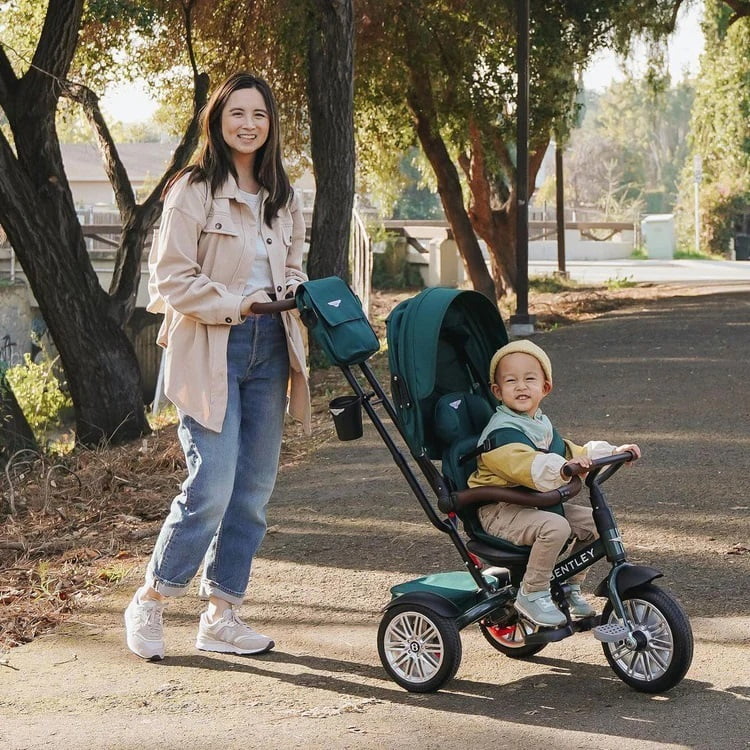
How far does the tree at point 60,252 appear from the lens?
11.4 meters

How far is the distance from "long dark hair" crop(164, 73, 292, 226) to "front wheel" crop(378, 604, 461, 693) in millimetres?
1536

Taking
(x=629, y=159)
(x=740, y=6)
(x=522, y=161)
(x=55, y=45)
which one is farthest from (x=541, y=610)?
(x=629, y=159)

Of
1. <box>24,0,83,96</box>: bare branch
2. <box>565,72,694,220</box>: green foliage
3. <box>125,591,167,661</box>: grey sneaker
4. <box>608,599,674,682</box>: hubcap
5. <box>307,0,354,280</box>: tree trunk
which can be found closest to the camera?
<box>608,599,674,682</box>: hubcap

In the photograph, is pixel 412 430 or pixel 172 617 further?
pixel 172 617

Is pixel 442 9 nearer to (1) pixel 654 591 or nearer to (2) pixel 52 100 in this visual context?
(2) pixel 52 100

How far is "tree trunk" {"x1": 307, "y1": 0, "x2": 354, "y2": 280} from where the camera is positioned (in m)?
13.1

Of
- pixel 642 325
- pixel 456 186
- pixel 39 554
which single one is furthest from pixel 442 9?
pixel 39 554

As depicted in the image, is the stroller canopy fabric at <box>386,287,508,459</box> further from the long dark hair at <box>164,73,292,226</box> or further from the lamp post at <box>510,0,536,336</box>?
the lamp post at <box>510,0,536,336</box>

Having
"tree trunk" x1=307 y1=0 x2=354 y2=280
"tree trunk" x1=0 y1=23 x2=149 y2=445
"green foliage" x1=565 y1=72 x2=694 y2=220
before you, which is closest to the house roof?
"green foliage" x1=565 y1=72 x2=694 y2=220

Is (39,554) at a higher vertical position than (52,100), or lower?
lower

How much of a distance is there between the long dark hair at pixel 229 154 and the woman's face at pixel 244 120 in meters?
0.02

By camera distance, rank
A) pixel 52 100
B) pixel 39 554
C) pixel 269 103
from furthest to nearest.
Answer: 1. pixel 52 100
2. pixel 39 554
3. pixel 269 103

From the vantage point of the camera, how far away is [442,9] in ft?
60.4

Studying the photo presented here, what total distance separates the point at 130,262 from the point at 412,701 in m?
9.54
